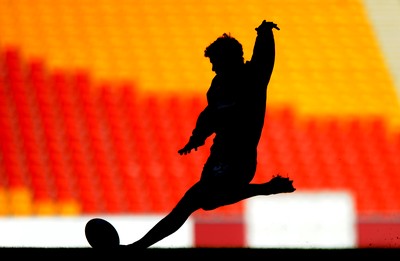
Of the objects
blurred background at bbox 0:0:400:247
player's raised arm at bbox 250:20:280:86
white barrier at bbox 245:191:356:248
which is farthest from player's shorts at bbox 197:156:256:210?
white barrier at bbox 245:191:356:248

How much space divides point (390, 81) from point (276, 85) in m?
1.24

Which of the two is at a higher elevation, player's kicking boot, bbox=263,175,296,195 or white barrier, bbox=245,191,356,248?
player's kicking boot, bbox=263,175,296,195

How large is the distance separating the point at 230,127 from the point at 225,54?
0.84 feet

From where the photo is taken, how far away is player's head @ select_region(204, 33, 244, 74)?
309 centimetres

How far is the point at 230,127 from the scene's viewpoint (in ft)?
10.0

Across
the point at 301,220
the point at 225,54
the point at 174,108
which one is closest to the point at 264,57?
the point at 225,54

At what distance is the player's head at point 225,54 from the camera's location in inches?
122

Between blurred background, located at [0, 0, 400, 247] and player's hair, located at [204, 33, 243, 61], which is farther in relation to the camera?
blurred background, located at [0, 0, 400, 247]

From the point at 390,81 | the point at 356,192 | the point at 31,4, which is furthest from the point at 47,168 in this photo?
the point at 390,81
